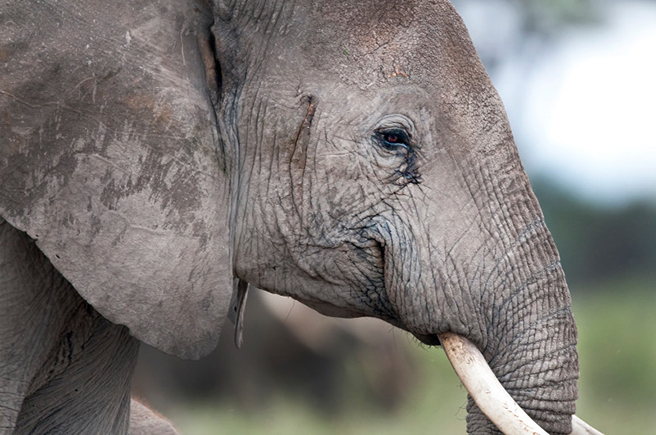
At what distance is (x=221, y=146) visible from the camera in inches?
86.8

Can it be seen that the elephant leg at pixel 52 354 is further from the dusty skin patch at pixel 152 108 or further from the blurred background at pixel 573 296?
the blurred background at pixel 573 296

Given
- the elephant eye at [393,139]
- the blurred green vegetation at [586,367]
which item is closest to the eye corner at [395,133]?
the elephant eye at [393,139]

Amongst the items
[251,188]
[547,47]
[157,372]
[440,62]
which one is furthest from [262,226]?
[547,47]

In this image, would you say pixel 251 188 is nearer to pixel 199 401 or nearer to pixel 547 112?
pixel 199 401

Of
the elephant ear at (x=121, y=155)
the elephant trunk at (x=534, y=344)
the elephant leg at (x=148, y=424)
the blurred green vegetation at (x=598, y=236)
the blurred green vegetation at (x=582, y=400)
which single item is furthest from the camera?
the blurred green vegetation at (x=598, y=236)

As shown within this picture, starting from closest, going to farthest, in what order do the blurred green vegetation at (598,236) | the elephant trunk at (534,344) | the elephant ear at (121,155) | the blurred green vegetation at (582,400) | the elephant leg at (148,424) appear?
the elephant ear at (121,155) → the elephant trunk at (534,344) → the elephant leg at (148,424) → the blurred green vegetation at (582,400) → the blurred green vegetation at (598,236)

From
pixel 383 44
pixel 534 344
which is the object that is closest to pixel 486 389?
pixel 534 344

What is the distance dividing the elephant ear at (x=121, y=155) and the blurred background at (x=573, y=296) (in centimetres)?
334

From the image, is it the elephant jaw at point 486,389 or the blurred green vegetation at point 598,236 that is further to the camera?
the blurred green vegetation at point 598,236

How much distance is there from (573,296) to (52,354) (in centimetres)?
500

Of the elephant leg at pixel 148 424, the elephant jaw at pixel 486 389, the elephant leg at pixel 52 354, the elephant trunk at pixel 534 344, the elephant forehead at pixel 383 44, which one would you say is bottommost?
A: the elephant leg at pixel 148 424

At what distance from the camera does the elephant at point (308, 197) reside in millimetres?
2094

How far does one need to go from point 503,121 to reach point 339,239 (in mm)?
→ 486

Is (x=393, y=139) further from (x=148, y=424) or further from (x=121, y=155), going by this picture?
(x=148, y=424)
